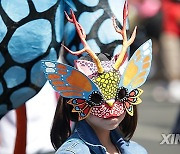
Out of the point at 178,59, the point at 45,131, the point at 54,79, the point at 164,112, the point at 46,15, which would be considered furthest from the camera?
the point at 178,59

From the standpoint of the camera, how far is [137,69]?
112 inches

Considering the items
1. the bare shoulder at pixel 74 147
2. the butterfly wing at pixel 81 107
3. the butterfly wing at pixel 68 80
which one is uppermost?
the butterfly wing at pixel 68 80

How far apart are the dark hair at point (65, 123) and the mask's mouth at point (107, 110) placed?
5.0 inches

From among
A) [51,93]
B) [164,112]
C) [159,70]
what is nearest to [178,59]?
[159,70]

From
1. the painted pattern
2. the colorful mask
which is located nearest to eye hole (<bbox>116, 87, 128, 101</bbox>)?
the colorful mask

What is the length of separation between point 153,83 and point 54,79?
8591mm

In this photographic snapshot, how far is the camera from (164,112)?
874 centimetres

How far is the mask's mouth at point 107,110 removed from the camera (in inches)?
109

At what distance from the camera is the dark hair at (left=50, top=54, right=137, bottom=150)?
292 centimetres

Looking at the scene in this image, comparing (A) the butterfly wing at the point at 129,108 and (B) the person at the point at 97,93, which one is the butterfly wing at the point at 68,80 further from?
(A) the butterfly wing at the point at 129,108

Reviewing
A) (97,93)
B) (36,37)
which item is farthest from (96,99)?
(36,37)

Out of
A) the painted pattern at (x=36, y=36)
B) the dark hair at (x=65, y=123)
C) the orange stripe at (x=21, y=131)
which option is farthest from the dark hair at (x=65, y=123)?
the orange stripe at (x=21, y=131)

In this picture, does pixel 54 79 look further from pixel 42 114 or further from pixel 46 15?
pixel 42 114

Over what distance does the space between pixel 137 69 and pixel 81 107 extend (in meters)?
0.24
